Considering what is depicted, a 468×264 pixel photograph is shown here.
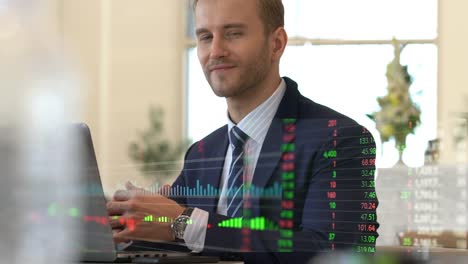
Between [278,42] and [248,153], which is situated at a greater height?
[278,42]

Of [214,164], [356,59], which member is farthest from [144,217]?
[356,59]

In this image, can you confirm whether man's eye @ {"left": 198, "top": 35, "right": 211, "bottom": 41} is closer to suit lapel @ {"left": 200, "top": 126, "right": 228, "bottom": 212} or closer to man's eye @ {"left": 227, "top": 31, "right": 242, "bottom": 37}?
man's eye @ {"left": 227, "top": 31, "right": 242, "bottom": 37}

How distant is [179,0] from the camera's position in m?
1.85

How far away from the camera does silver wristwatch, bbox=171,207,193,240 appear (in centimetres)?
131

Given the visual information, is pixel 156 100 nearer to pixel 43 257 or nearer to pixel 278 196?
pixel 278 196

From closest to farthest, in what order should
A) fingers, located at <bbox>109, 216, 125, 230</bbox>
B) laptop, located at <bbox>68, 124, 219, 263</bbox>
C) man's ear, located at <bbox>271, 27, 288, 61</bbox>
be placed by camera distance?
1. laptop, located at <bbox>68, 124, 219, 263</bbox>
2. fingers, located at <bbox>109, 216, 125, 230</bbox>
3. man's ear, located at <bbox>271, 27, 288, 61</bbox>

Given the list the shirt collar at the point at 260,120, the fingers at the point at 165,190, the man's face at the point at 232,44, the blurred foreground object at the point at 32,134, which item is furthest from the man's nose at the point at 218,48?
the blurred foreground object at the point at 32,134

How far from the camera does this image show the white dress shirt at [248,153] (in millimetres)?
1325

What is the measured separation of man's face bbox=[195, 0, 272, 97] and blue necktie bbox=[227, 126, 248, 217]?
0.26 ft

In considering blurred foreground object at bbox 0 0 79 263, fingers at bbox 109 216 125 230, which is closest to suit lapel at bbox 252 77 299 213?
fingers at bbox 109 216 125 230

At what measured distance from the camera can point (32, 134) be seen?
12.7 inches

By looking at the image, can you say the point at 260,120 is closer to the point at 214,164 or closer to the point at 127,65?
the point at 214,164

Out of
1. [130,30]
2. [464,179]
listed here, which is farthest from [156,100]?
[464,179]

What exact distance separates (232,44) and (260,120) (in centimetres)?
13
